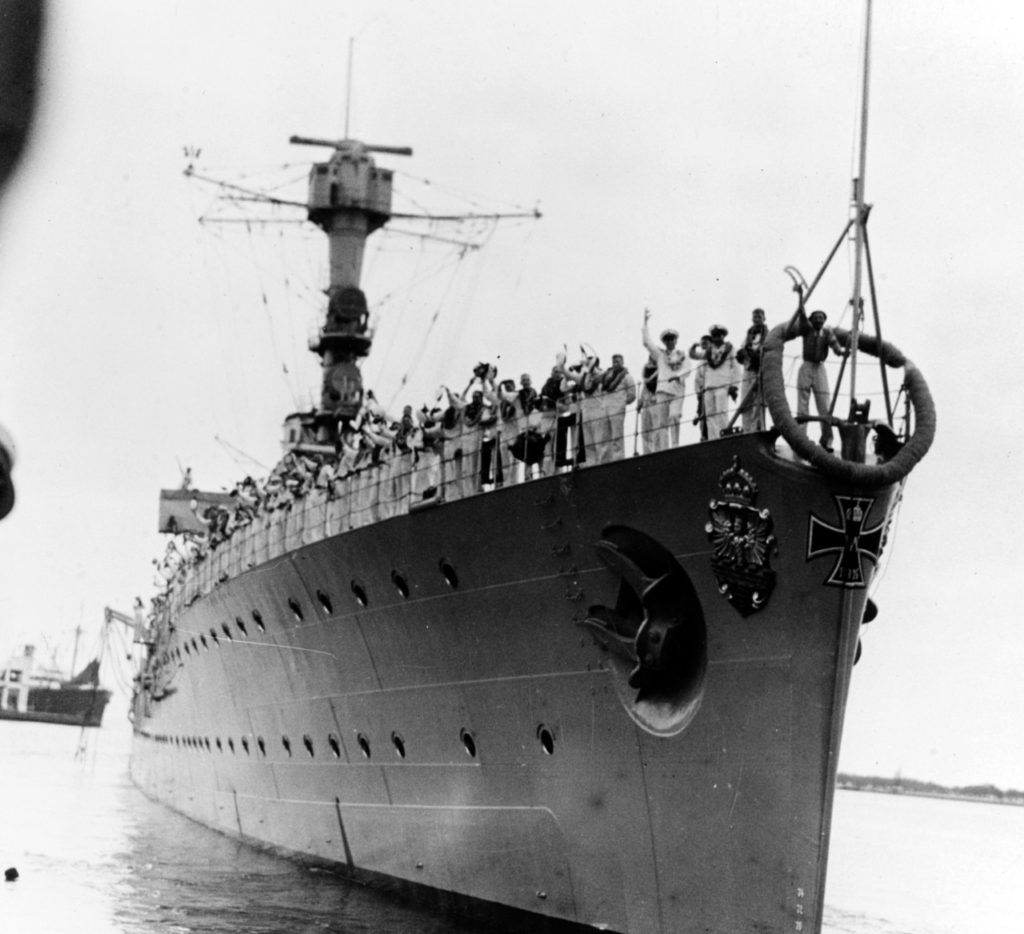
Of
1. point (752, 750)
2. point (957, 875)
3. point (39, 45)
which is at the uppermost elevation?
point (39, 45)

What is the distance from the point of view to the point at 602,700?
38.7 feet

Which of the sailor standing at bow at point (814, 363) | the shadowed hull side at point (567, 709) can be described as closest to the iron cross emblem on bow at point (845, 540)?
the shadowed hull side at point (567, 709)

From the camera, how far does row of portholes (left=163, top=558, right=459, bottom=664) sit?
13.7 metres

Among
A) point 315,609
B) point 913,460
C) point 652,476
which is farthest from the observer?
point 315,609

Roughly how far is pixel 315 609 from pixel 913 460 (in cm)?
862

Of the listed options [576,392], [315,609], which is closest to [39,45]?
[576,392]

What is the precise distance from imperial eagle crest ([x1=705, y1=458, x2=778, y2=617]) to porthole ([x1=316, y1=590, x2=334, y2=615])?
6743 mm

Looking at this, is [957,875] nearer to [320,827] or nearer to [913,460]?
[320,827]

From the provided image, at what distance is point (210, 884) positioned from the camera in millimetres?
17859

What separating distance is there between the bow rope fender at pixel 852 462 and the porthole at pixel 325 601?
743 cm

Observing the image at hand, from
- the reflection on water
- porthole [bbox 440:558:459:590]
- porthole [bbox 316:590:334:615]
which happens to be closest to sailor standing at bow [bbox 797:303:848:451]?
porthole [bbox 440:558:459:590]

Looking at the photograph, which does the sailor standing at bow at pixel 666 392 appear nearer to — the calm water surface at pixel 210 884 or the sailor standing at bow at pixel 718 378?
the sailor standing at bow at pixel 718 378

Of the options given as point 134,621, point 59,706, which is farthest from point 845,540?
point 59,706

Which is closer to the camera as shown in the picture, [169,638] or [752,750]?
[752,750]
